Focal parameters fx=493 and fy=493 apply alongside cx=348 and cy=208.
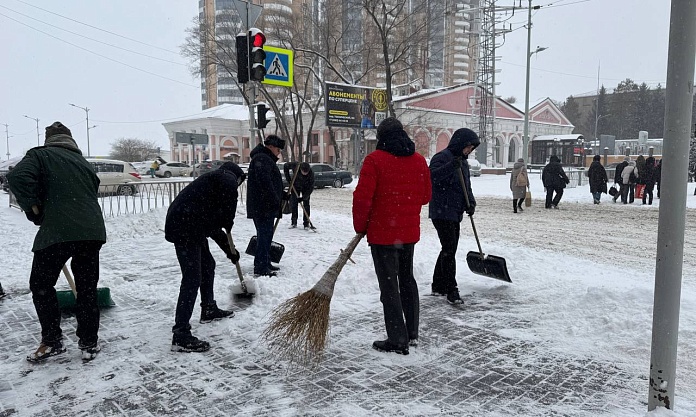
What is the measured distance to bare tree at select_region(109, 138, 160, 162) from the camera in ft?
223

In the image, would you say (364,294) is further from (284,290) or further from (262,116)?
(262,116)

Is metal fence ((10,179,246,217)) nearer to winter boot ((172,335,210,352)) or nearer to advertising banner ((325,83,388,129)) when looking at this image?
winter boot ((172,335,210,352))

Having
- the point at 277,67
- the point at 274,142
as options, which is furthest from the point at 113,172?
the point at 274,142

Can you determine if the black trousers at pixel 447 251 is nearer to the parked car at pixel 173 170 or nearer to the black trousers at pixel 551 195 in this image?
the black trousers at pixel 551 195

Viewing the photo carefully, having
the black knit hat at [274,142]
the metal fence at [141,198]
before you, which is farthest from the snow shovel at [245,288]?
the metal fence at [141,198]

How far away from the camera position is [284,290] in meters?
5.33

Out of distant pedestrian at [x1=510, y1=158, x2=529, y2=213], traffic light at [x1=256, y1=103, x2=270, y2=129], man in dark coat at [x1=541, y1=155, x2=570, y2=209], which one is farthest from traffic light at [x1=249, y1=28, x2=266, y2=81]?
man in dark coat at [x1=541, y1=155, x2=570, y2=209]

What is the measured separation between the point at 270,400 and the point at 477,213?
12.1 metres

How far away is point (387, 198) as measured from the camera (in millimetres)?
3654

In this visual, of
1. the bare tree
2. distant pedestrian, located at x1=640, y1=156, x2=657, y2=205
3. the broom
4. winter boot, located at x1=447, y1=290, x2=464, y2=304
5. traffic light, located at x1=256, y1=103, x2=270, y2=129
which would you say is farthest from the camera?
the bare tree

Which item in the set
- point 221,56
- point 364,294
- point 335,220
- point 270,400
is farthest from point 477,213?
point 221,56

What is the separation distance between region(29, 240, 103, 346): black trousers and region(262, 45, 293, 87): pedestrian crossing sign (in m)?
7.06

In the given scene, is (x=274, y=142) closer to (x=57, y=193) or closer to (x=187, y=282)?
(x=187, y=282)

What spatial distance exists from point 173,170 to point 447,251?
40234 millimetres
